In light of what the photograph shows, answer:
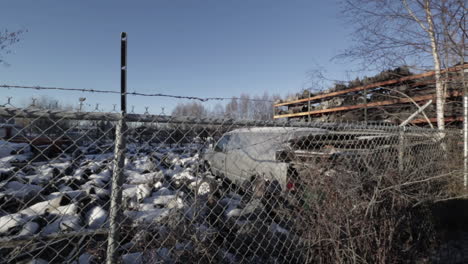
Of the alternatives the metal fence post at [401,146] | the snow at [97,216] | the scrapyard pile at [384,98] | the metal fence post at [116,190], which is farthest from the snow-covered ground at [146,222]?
the scrapyard pile at [384,98]

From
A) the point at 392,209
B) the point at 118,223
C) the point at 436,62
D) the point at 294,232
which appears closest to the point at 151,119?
the point at 118,223

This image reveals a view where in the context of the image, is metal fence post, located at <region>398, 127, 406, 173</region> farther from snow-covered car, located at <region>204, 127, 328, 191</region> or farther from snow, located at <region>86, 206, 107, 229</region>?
snow, located at <region>86, 206, 107, 229</region>

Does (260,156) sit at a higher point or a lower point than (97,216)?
higher

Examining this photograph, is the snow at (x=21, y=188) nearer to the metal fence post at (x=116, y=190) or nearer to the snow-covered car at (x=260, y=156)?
the snow-covered car at (x=260, y=156)

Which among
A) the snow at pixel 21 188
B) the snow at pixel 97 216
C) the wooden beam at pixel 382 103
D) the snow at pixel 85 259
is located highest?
the wooden beam at pixel 382 103

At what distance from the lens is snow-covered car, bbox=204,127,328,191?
3.20 meters

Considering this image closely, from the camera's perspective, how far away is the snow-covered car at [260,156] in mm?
3201

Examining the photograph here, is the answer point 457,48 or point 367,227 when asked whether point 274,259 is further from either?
point 457,48

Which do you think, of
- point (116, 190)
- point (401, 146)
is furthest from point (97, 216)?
point (401, 146)

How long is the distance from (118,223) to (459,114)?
812 centimetres

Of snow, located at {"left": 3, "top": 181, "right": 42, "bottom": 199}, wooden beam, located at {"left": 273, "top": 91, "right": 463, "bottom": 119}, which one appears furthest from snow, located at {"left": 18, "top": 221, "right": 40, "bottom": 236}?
wooden beam, located at {"left": 273, "top": 91, "right": 463, "bottom": 119}

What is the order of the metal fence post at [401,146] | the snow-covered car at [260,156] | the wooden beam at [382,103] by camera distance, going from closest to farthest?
1. the metal fence post at [401,146]
2. the snow-covered car at [260,156]
3. the wooden beam at [382,103]

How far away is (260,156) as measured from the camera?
4.29 m

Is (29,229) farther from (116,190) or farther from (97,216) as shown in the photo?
(116,190)
